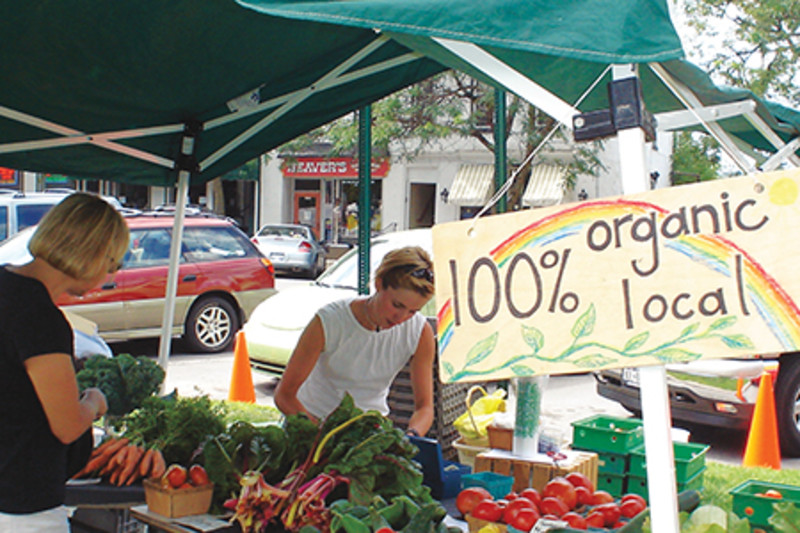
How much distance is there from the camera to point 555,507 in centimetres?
247

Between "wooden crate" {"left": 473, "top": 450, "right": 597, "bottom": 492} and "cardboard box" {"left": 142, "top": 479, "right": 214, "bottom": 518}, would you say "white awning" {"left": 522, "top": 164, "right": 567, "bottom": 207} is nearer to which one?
"wooden crate" {"left": 473, "top": 450, "right": 597, "bottom": 492}

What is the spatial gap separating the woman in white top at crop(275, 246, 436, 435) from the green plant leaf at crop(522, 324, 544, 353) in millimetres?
1609

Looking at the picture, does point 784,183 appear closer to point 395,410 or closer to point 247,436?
point 247,436

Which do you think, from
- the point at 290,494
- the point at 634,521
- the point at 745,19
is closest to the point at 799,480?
the point at 634,521

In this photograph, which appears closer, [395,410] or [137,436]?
[137,436]

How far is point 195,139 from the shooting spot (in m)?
4.49

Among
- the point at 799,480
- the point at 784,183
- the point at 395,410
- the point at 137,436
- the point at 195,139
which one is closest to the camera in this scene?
the point at 784,183

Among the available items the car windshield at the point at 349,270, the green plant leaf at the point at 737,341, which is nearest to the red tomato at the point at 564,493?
the green plant leaf at the point at 737,341

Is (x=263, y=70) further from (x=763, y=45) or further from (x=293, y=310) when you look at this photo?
(x=763, y=45)

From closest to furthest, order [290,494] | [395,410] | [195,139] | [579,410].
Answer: [290,494]
[195,139]
[395,410]
[579,410]

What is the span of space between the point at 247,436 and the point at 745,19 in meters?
22.6

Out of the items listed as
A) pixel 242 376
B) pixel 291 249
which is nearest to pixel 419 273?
pixel 242 376

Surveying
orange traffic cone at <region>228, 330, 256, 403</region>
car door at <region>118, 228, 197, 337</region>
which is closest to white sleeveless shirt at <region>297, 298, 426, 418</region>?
orange traffic cone at <region>228, 330, 256, 403</region>

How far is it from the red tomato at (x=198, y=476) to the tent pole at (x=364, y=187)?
104 inches
